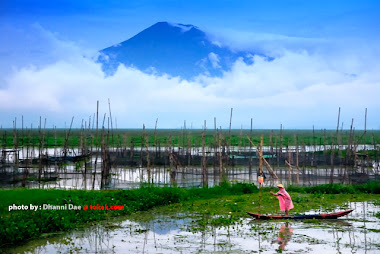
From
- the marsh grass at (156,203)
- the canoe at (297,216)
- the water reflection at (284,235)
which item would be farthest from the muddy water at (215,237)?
the marsh grass at (156,203)

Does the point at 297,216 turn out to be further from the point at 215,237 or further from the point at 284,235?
the point at 215,237

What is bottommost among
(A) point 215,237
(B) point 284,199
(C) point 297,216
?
(A) point 215,237

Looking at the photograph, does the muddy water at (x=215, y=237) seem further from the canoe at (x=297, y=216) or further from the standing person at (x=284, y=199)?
the standing person at (x=284, y=199)

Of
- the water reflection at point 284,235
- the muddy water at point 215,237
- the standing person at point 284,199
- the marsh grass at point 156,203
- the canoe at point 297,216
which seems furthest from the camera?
the standing person at point 284,199

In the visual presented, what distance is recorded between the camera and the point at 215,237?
319 inches

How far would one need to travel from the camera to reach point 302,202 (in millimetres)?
12242

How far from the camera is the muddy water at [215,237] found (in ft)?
24.0

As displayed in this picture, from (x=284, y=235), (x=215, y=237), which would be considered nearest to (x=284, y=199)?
(x=284, y=235)

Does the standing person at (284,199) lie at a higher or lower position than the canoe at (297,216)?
higher

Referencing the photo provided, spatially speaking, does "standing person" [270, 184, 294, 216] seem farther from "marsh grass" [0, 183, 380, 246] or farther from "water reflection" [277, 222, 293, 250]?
"water reflection" [277, 222, 293, 250]

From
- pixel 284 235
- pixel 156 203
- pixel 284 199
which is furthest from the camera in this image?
pixel 156 203

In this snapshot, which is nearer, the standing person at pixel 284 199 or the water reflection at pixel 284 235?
the water reflection at pixel 284 235

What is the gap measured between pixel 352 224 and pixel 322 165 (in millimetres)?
16117

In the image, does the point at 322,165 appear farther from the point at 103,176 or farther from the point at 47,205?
the point at 47,205
